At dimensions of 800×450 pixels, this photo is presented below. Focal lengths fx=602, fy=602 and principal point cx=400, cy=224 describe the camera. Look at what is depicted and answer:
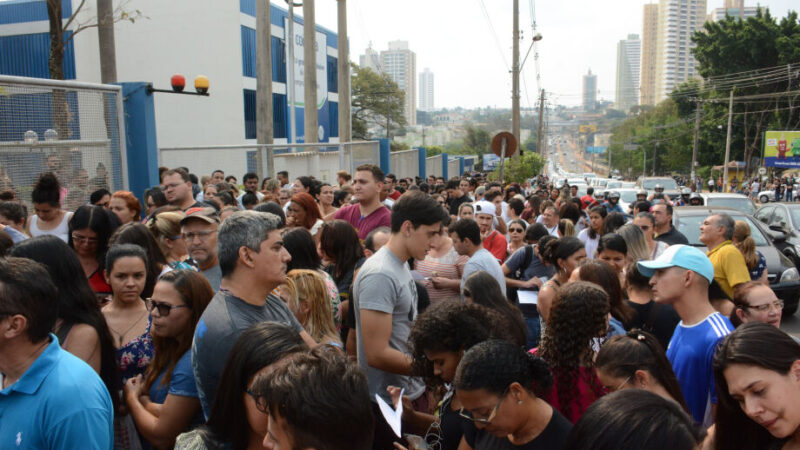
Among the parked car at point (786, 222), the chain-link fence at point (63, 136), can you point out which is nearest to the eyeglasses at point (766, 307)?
the chain-link fence at point (63, 136)

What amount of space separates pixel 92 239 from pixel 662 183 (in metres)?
29.7

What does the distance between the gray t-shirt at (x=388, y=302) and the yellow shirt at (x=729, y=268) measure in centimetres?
341

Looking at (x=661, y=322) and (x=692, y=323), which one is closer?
(x=692, y=323)

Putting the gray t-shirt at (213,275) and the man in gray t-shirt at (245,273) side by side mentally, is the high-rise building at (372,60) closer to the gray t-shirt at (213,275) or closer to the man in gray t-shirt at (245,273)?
the gray t-shirt at (213,275)

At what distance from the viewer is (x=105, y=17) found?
40.3 feet

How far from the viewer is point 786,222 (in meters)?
12.7

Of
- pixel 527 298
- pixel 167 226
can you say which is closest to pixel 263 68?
pixel 167 226

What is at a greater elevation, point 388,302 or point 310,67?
point 310,67

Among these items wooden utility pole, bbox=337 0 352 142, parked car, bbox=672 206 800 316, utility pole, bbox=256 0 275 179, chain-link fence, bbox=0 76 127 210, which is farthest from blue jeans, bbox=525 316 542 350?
wooden utility pole, bbox=337 0 352 142

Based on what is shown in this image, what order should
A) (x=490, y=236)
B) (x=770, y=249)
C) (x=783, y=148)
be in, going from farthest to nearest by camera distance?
(x=783, y=148), (x=770, y=249), (x=490, y=236)

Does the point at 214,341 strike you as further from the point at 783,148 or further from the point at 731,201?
the point at 783,148

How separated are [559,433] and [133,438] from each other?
2138mm

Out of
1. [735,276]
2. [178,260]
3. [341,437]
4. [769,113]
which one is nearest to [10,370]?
[341,437]

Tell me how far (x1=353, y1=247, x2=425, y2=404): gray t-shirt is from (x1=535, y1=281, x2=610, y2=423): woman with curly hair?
0.84m
